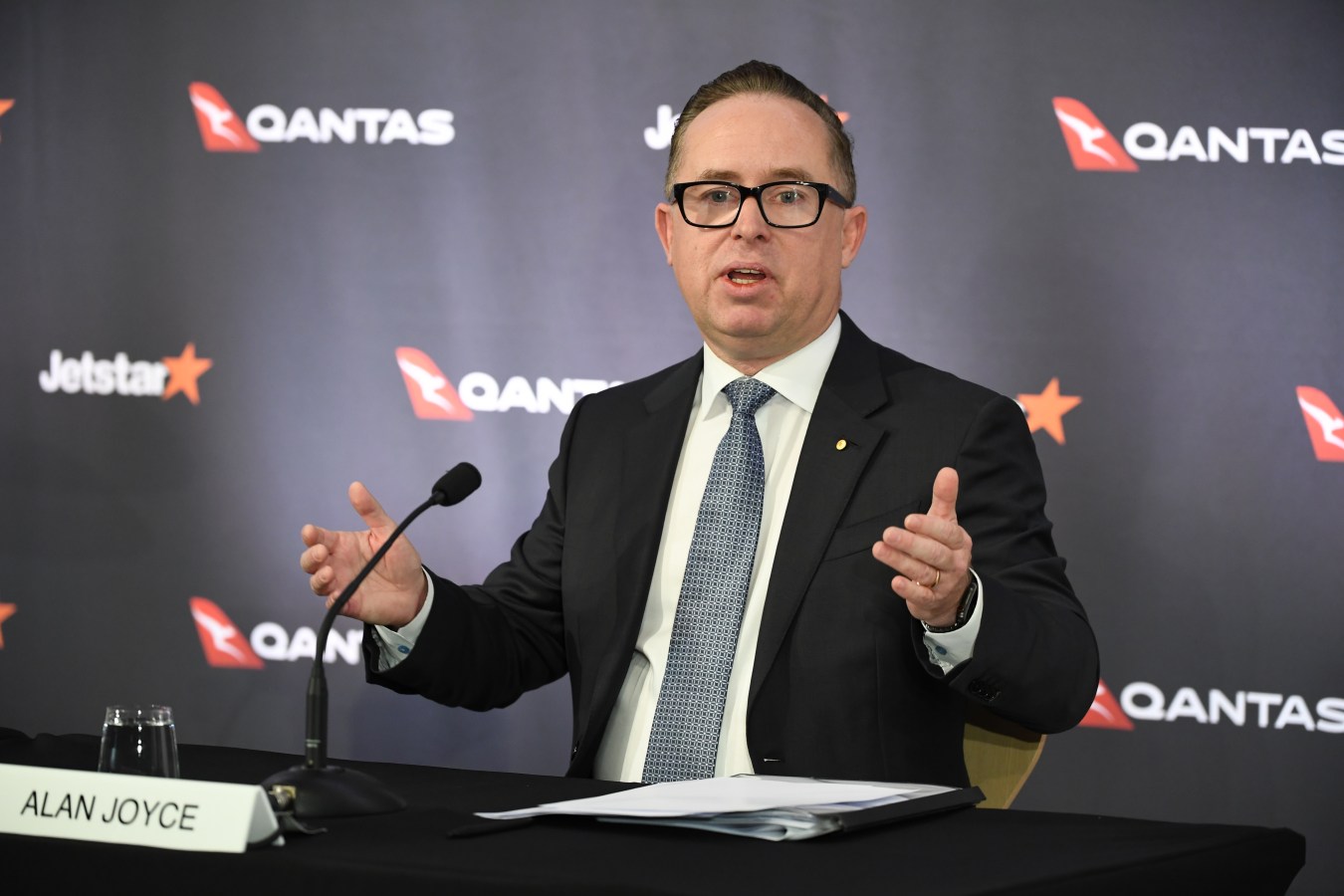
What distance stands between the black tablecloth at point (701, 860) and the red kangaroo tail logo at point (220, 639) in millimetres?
2454

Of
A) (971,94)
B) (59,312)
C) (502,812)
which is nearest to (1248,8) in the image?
(971,94)

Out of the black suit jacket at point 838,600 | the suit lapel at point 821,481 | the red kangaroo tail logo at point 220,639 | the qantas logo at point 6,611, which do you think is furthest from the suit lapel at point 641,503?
the qantas logo at point 6,611

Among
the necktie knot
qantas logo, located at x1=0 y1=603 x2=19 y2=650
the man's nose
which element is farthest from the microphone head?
qantas logo, located at x1=0 y1=603 x2=19 y2=650

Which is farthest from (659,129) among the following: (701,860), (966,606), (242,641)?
(701,860)

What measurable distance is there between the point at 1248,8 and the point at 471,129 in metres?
2.00

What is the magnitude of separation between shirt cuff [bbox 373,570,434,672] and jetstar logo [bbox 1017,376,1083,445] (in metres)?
Answer: 1.78

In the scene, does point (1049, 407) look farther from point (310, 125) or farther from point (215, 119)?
point (215, 119)

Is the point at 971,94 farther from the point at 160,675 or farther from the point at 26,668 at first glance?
the point at 26,668

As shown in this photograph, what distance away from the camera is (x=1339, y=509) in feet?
10.9

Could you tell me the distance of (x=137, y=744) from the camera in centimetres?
146

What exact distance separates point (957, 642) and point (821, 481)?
0.51 metres

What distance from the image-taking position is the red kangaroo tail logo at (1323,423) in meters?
3.31

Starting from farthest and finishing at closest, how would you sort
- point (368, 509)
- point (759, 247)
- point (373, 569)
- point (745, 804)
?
1. point (759, 247)
2. point (373, 569)
3. point (368, 509)
4. point (745, 804)

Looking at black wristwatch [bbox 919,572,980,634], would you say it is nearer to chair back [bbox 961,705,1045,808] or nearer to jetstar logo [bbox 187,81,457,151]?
chair back [bbox 961,705,1045,808]
